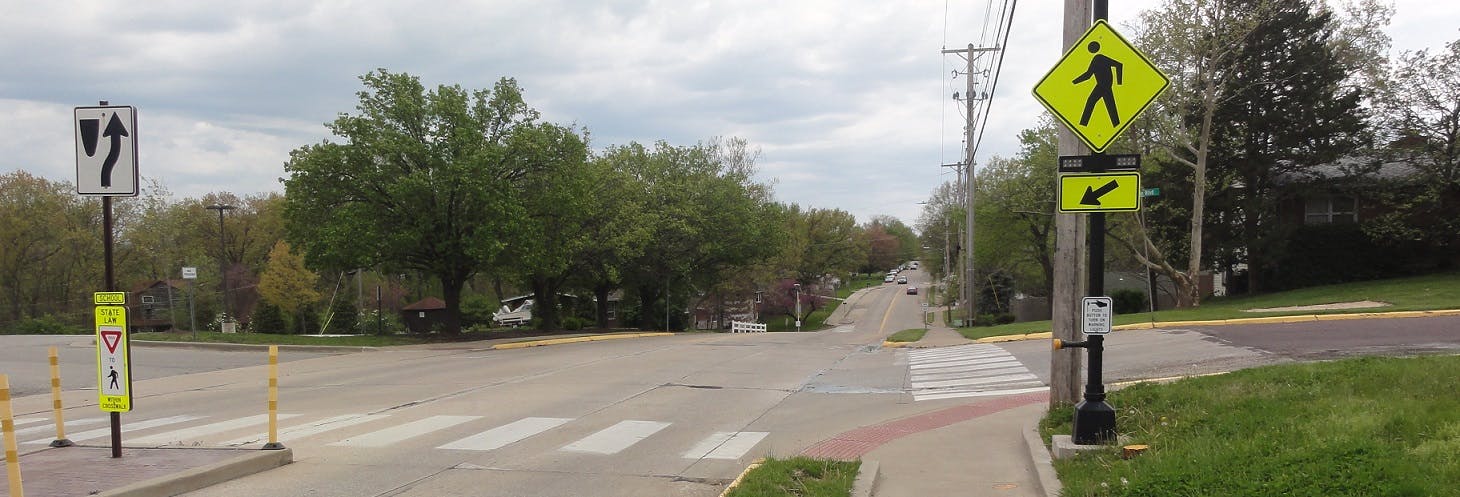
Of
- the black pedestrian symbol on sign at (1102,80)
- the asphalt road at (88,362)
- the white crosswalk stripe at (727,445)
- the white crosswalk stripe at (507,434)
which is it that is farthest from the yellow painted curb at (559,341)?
the black pedestrian symbol on sign at (1102,80)

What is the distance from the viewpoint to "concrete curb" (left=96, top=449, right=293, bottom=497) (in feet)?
22.0

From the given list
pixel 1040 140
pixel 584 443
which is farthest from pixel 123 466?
pixel 1040 140

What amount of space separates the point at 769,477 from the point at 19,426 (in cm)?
1148

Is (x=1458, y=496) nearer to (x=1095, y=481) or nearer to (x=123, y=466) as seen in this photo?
(x=1095, y=481)

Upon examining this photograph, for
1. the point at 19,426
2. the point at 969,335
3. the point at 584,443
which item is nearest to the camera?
the point at 584,443

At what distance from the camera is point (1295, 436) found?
19.3 ft

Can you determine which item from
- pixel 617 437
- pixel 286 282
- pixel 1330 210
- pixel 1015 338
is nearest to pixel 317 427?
pixel 617 437

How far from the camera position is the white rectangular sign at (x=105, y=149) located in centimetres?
793

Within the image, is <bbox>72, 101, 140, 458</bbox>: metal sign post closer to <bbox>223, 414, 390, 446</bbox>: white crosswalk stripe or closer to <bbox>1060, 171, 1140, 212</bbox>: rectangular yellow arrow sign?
<bbox>223, 414, 390, 446</bbox>: white crosswalk stripe

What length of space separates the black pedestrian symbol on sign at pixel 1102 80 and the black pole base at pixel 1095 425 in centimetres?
250

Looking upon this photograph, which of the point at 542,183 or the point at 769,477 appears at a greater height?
the point at 542,183

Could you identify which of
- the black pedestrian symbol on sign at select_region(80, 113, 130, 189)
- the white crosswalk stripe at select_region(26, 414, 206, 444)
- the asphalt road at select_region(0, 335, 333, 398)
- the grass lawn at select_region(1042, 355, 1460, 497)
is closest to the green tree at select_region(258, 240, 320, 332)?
the asphalt road at select_region(0, 335, 333, 398)

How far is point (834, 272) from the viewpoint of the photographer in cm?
8031

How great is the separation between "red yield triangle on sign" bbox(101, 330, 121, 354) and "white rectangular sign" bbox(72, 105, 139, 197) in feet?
4.12
